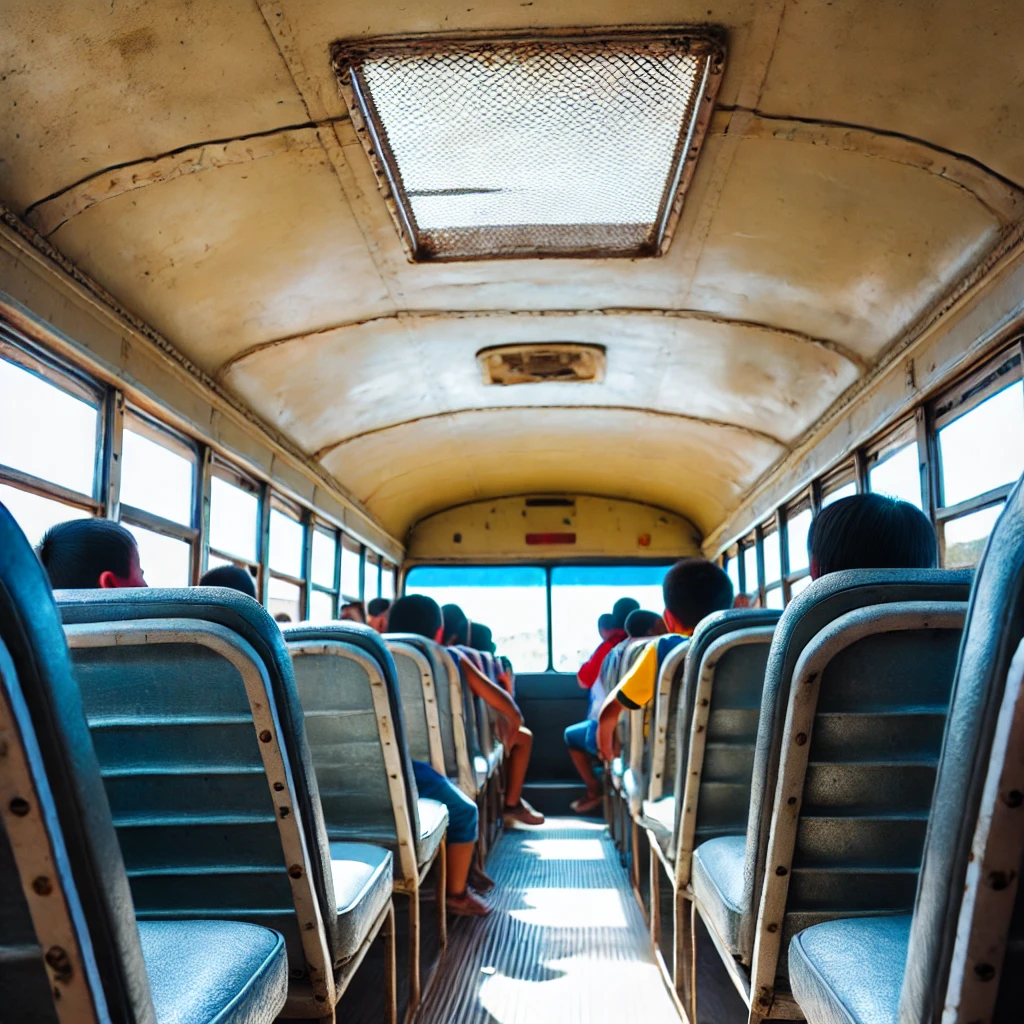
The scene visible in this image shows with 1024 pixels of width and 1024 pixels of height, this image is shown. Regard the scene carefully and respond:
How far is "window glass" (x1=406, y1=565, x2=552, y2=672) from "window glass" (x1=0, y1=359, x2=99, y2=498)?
586 cm

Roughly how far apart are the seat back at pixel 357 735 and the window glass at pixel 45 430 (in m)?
1.55

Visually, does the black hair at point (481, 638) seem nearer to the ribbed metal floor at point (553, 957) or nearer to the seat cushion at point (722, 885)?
the ribbed metal floor at point (553, 957)

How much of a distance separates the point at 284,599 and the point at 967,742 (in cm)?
621

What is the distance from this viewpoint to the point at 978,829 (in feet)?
2.63

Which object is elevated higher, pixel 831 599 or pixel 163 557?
pixel 163 557

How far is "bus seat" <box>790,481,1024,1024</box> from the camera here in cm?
78

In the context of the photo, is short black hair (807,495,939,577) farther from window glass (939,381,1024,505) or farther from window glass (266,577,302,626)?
window glass (266,577,302,626)

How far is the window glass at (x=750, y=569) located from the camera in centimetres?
823

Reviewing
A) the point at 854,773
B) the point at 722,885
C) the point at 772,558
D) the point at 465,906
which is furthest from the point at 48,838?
the point at 772,558

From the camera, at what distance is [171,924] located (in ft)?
5.21

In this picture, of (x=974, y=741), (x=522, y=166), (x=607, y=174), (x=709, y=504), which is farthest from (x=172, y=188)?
(x=709, y=504)

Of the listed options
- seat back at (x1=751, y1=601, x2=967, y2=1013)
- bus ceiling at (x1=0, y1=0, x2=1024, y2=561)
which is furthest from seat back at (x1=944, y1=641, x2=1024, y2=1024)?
bus ceiling at (x1=0, y1=0, x2=1024, y2=561)

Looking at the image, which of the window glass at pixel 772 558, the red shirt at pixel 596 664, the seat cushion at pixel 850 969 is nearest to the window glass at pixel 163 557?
the red shirt at pixel 596 664

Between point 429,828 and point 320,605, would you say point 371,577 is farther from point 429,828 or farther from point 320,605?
point 429,828
